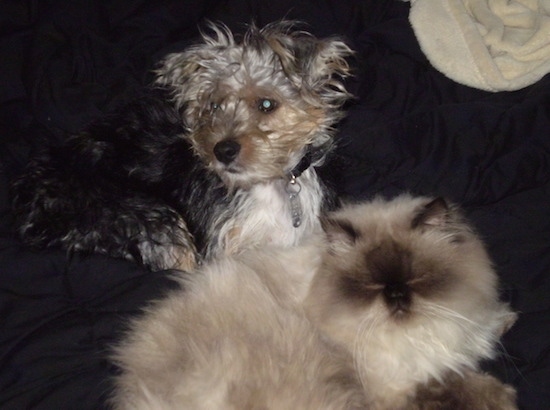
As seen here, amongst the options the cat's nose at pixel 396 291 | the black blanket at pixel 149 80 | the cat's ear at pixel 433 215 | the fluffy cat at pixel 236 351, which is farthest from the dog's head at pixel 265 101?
the cat's nose at pixel 396 291

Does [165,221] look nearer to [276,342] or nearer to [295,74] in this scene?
[295,74]

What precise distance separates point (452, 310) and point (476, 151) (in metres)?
1.35

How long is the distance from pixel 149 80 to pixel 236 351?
6.76ft

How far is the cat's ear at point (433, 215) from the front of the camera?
2113mm

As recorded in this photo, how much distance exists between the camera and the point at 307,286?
228 cm

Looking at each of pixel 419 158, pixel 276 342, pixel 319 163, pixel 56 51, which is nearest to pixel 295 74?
pixel 319 163

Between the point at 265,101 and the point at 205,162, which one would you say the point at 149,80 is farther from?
the point at 265,101

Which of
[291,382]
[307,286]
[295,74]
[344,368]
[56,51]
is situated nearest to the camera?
[291,382]

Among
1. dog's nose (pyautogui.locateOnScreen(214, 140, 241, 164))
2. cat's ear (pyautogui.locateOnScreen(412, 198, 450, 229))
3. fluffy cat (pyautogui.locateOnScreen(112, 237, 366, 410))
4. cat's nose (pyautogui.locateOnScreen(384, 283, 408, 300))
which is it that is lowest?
fluffy cat (pyautogui.locateOnScreen(112, 237, 366, 410))

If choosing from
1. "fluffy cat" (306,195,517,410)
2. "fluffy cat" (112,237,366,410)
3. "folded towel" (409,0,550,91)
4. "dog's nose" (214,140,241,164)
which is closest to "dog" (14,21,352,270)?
"dog's nose" (214,140,241,164)

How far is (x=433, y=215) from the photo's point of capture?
7.00ft

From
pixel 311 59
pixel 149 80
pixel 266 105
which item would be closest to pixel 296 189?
pixel 266 105

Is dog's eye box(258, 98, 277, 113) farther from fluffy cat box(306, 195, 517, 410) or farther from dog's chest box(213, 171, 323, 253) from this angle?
fluffy cat box(306, 195, 517, 410)

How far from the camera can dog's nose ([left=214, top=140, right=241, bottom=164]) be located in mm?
2691
